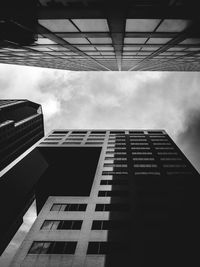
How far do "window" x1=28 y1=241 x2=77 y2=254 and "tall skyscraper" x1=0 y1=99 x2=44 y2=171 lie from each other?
2962 inches

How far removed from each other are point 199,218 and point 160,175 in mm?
12358

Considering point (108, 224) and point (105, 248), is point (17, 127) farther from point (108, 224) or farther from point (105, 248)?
point (105, 248)

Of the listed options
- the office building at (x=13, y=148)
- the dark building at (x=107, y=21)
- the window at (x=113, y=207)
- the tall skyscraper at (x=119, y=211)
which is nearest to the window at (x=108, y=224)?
the tall skyscraper at (x=119, y=211)

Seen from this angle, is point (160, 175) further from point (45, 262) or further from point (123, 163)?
point (45, 262)

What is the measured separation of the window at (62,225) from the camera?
29.4 metres

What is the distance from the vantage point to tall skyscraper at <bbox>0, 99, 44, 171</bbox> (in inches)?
3745

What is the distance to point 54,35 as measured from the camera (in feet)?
31.7

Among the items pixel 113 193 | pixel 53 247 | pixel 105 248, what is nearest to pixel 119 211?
Result: pixel 113 193

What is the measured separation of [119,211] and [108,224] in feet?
12.5

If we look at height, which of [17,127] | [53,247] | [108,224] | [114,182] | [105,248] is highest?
[17,127]

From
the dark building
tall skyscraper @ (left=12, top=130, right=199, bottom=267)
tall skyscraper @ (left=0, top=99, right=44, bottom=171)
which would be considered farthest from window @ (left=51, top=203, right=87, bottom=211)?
tall skyscraper @ (left=0, top=99, right=44, bottom=171)

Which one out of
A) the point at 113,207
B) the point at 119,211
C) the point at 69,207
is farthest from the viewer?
the point at 69,207

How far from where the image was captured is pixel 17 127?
106 m

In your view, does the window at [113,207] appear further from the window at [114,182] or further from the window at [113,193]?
the window at [114,182]
